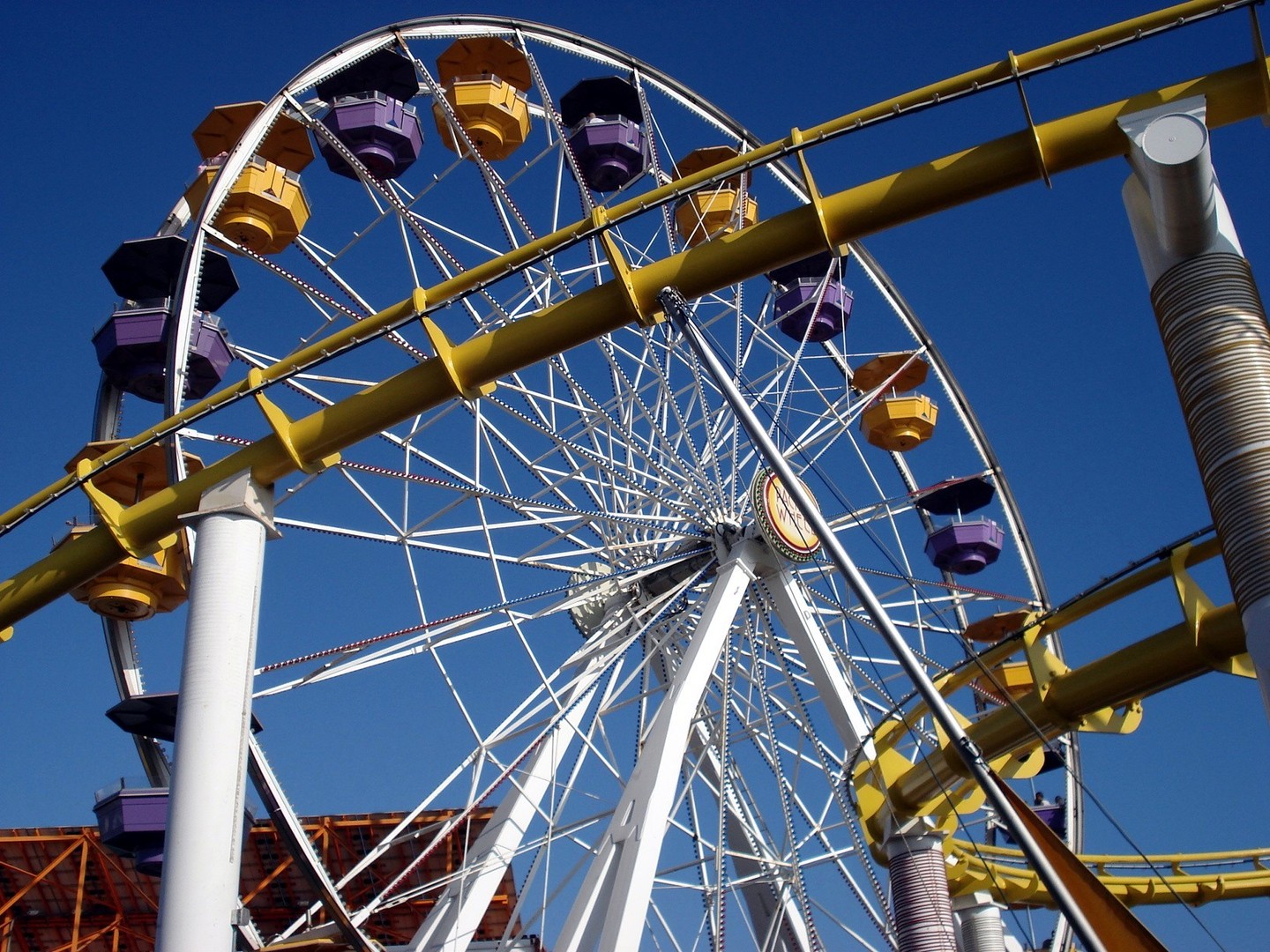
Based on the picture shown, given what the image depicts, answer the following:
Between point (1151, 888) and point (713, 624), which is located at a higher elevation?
point (713, 624)

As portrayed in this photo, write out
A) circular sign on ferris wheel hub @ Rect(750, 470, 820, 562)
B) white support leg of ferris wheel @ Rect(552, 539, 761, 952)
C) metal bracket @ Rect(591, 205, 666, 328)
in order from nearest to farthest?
metal bracket @ Rect(591, 205, 666, 328)
white support leg of ferris wheel @ Rect(552, 539, 761, 952)
circular sign on ferris wheel hub @ Rect(750, 470, 820, 562)

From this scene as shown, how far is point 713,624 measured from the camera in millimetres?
15703

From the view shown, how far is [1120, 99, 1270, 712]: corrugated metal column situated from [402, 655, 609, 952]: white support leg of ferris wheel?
9.81 meters

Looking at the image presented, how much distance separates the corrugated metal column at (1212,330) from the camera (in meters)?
7.29

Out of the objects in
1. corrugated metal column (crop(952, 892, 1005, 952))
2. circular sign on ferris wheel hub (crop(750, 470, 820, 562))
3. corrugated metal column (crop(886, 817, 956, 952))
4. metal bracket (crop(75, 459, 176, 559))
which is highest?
circular sign on ferris wheel hub (crop(750, 470, 820, 562))

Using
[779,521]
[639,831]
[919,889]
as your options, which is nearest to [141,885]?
[779,521]

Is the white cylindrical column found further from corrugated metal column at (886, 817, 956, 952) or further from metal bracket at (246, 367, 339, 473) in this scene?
corrugated metal column at (886, 817, 956, 952)

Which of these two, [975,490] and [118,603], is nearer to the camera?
[118,603]

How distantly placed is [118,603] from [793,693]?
7.13 metres

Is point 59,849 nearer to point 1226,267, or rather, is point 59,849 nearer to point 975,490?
point 975,490

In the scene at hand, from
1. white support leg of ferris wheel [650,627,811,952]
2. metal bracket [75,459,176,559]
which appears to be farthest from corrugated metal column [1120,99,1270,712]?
white support leg of ferris wheel [650,627,811,952]

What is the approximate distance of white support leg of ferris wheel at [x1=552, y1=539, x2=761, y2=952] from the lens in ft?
42.1

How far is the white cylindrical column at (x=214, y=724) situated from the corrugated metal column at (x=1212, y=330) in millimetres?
6147

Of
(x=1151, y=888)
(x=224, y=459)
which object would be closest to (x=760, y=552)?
(x=1151, y=888)
